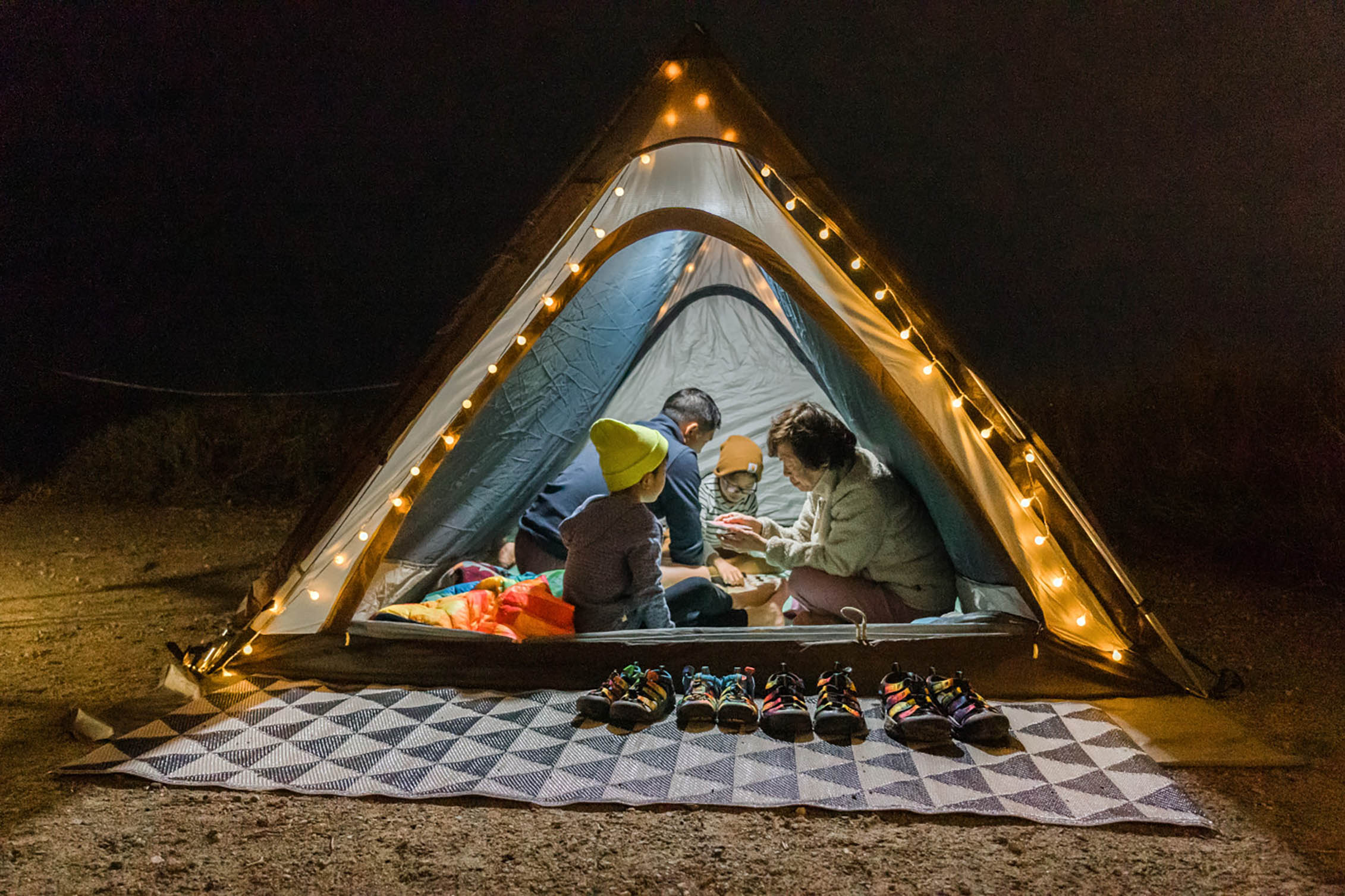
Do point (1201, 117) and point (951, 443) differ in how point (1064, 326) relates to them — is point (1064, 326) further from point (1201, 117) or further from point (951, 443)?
point (951, 443)

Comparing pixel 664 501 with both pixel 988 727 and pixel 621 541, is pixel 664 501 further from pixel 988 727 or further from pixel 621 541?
pixel 988 727

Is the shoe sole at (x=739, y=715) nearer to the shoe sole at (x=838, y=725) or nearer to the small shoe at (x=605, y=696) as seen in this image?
the shoe sole at (x=838, y=725)

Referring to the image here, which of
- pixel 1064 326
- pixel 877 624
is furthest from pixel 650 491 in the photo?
pixel 1064 326

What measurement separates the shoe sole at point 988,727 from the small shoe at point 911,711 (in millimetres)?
61

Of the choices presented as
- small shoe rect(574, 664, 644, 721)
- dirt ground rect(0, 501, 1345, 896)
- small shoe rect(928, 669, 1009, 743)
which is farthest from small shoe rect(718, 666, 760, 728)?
small shoe rect(928, 669, 1009, 743)

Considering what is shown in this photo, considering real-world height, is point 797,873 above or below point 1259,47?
below

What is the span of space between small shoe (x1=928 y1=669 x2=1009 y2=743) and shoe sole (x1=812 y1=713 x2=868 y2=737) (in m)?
0.25

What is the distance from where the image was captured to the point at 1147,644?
271 centimetres

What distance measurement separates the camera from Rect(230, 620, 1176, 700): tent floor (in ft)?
8.90

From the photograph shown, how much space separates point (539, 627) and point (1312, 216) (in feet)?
36.8

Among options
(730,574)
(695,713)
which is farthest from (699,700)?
(730,574)

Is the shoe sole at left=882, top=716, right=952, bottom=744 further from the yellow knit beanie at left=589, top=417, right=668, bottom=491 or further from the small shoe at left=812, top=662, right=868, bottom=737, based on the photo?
the yellow knit beanie at left=589, top=417, right=668, bottom=491

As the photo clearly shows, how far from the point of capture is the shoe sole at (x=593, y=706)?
8.42 feet

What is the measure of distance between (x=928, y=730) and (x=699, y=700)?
68 cm
